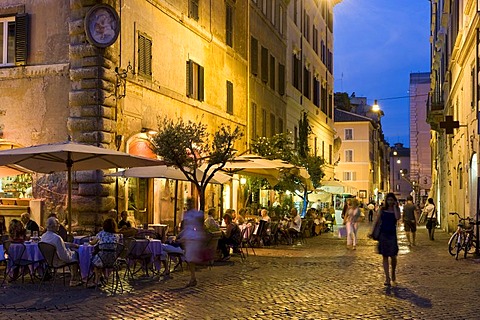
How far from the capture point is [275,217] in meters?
26.9

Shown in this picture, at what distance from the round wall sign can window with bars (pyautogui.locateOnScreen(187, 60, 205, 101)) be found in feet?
20.2

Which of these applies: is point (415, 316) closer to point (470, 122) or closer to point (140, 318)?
point (140, 318)

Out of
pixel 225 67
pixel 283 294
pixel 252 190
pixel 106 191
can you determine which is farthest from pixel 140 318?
pixel 252 190

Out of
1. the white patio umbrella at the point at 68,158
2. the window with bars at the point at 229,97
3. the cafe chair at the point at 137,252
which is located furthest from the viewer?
the window with bars at the point at 229,97

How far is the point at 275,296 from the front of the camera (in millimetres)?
11961

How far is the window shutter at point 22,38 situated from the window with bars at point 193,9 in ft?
21.4

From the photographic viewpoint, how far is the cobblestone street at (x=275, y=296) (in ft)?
A: 33.8

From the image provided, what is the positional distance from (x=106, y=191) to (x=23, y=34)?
4617 mm

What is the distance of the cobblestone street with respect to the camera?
10.3m

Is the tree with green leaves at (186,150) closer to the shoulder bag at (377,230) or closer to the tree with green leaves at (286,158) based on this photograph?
the shoulder bag at (377,230)

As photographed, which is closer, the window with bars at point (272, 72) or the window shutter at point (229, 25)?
the window shutter at point (229, 25)

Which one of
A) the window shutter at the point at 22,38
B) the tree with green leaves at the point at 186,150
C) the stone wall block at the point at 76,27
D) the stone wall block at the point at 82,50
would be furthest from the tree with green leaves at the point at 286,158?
the window shutter at the point at 22,38

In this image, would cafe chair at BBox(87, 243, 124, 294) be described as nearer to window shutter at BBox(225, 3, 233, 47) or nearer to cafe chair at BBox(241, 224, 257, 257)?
cafe chair at BBox(241, 224, 257, 257)

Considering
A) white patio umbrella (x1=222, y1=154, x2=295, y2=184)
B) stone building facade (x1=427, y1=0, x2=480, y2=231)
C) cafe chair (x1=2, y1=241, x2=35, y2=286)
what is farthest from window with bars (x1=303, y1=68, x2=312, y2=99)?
cafe chair (x1=2, y1=241, x2=35, y2=286)
